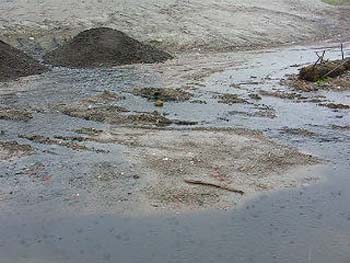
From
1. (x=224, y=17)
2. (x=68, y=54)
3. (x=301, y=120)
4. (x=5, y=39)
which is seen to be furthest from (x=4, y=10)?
(x=301, y=120)

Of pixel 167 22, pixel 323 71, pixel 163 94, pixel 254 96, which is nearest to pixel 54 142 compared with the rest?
pixel 163 94

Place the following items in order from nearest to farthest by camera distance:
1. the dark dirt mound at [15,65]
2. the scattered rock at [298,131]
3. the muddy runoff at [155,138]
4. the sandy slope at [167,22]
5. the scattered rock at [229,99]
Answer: the muddy runoff at [155,138]
the scattered rock at [298,131]
the scattered rock at [229,99]
the dark dirt mound at [15,65]
the sandy slope at [167,22]

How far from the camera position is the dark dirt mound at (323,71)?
1930 cm

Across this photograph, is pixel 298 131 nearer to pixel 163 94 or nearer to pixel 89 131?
pixel 163 94

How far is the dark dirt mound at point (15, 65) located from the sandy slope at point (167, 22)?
3813mm

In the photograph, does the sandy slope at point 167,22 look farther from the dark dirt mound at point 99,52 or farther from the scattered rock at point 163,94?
the scattered rock at point 163,94

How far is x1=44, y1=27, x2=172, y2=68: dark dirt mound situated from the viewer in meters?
21.5

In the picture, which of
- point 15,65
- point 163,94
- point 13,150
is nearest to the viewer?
point 13,150

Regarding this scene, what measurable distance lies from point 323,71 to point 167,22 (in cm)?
1123

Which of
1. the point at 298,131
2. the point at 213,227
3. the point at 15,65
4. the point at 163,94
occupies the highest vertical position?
the point at 213,227

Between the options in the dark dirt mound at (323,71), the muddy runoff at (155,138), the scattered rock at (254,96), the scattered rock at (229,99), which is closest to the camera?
the muddy runoff at (155,138)

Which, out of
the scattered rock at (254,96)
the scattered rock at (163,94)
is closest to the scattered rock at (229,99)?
the scattered rock at (254,96)

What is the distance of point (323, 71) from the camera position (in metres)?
19.6

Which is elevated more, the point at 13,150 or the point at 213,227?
the point at 213,227
